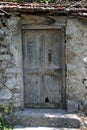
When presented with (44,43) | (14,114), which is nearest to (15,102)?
(14,114)

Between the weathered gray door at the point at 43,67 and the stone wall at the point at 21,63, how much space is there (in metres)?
0.24

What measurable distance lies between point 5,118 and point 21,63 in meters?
1.26

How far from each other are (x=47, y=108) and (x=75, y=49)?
1536 mm

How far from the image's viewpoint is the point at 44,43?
24.9ft

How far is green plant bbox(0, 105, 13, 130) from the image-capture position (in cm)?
714

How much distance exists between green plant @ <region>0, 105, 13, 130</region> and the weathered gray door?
582 millimetres

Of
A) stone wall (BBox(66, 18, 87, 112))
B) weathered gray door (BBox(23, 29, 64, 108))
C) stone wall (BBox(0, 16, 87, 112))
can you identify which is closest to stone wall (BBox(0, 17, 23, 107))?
stone wall (BBox(0, 16, 87, 112))

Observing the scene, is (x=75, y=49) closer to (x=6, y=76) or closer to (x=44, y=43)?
(x=44, y=43)

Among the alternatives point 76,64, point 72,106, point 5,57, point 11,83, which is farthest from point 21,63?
point 72,106

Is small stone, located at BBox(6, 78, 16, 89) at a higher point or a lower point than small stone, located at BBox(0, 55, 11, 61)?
lower

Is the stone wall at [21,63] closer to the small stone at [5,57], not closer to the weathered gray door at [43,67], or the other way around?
the small stone at [5,57]

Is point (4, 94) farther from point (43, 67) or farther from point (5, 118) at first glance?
point (43, 67)

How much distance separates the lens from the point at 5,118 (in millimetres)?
7328

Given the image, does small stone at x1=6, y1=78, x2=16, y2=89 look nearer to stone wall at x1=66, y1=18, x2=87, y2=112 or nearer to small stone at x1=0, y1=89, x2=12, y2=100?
small stone at x1=0, y1=89, x2=12, y2=100
